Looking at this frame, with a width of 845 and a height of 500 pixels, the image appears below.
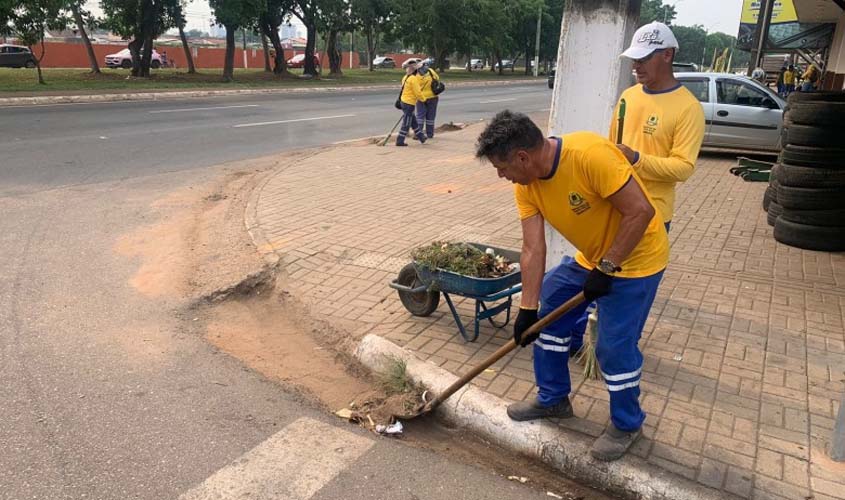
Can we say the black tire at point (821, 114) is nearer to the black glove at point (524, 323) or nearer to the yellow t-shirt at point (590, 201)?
the yellow t-shirt at point (590, 201)

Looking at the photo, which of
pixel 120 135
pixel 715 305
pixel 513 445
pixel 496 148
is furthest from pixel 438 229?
pixel 120 135

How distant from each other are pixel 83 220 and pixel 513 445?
568 cm

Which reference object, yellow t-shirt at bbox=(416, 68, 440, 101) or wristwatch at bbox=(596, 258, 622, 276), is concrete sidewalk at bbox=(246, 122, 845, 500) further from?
yellow t-shirt at bbox=(416, 68, 440, 101)

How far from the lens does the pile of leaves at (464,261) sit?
13.8 feet

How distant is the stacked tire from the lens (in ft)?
21.0

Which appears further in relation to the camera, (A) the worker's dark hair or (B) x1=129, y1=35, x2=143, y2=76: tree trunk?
(B) x1=129, y1=35, x2=143, y2=76: tree trunk

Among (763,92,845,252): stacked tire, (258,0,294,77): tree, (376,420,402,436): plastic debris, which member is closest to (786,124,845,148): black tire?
(763,92,845,252): stacked tire

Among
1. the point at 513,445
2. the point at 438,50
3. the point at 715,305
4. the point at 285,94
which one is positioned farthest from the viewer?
the point at 438,50

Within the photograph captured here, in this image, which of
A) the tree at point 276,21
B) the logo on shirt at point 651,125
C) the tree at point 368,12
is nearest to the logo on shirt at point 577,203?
the logo on shirt at point 651,125

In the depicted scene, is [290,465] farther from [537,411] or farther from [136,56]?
[136,56]

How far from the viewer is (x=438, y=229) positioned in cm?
692

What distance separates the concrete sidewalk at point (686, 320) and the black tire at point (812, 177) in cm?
68

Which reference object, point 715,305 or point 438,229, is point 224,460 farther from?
point 438,229

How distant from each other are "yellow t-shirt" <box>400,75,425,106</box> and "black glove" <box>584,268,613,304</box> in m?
10.8
